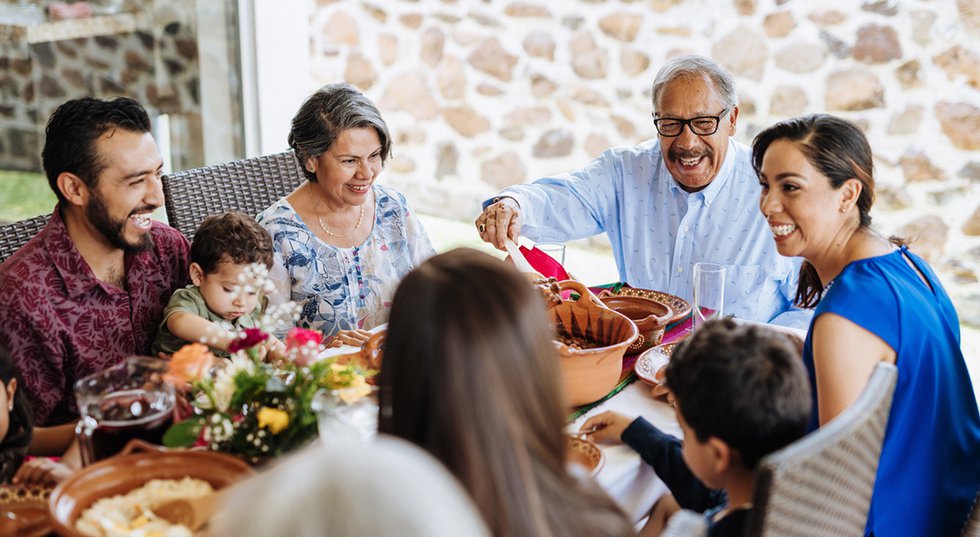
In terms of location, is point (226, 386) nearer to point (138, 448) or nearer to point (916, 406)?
point (138, 448)

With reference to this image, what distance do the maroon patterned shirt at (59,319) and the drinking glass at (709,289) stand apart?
127 cm

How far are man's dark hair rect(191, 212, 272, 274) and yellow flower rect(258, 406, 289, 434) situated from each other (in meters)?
0.80

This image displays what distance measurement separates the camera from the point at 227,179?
294 cm

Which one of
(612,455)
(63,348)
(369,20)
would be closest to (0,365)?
(63,348)

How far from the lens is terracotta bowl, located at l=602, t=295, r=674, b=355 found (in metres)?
2.17

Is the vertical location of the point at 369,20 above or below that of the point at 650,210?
above

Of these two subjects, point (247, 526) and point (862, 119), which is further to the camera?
point (862, 119)

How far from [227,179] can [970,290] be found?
10.4 ft

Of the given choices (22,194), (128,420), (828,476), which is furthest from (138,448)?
(22,194)

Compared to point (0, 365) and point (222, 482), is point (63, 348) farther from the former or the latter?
point (222, 482)

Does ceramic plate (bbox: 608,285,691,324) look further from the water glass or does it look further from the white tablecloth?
the white tablecloth

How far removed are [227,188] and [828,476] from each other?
2125 mm

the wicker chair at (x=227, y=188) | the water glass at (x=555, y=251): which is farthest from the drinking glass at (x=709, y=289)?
the wicker chair at (x=227, y=188)

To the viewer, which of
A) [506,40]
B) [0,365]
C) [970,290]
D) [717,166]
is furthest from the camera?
[506,40]
